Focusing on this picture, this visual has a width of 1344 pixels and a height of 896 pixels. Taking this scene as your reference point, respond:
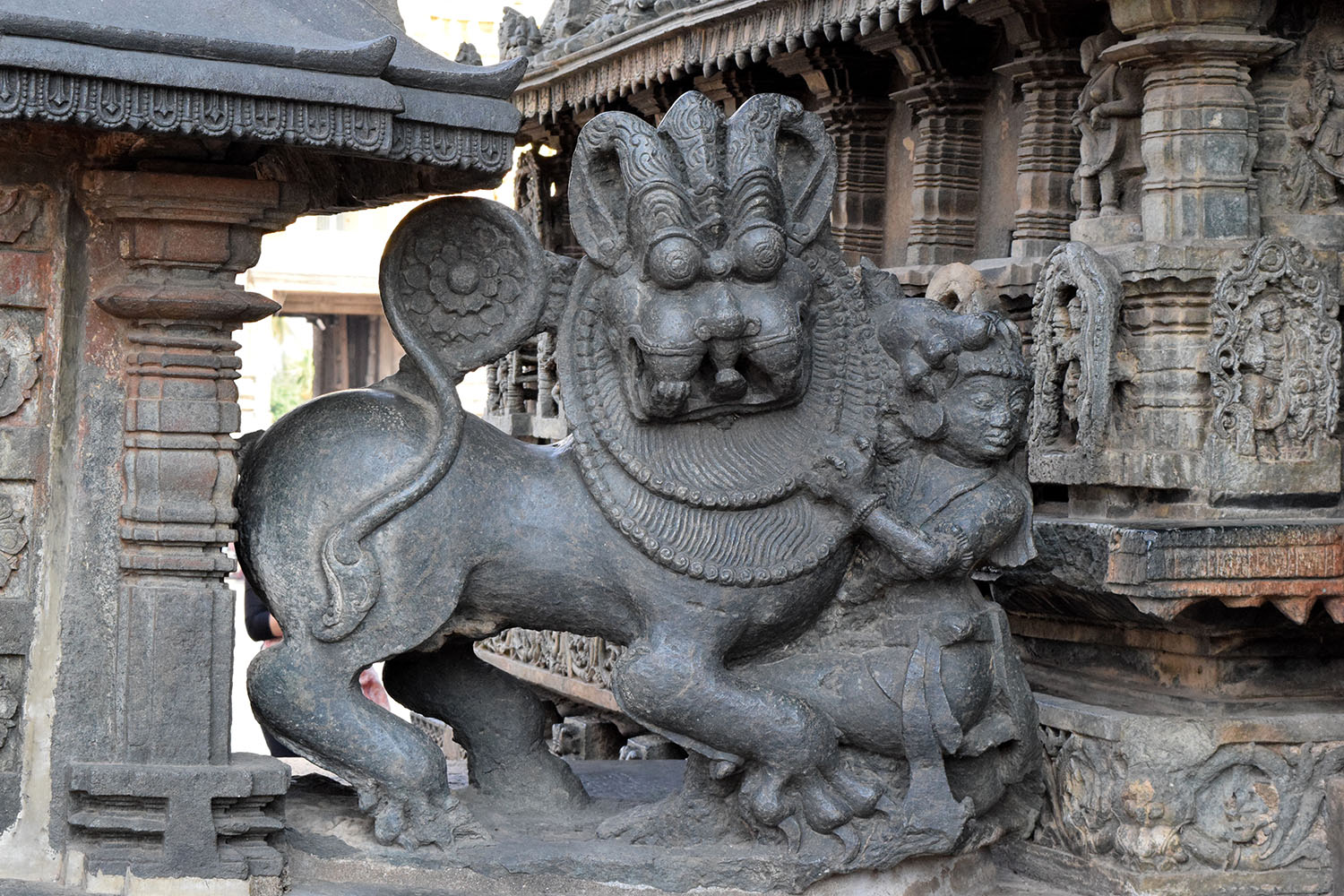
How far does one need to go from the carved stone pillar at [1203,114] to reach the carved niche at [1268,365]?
0.56ft

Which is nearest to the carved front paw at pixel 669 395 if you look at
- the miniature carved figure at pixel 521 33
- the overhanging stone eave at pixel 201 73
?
the overhanging stone eave at pixel 201 73

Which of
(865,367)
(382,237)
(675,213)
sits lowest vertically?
(865,367)

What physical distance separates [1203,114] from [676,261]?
72.0 inches

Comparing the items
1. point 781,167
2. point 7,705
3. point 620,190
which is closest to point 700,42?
point 781,167

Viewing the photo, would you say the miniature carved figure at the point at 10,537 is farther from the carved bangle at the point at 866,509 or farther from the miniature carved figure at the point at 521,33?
the miniature carved figure at the point at 521,33

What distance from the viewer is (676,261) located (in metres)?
3.80

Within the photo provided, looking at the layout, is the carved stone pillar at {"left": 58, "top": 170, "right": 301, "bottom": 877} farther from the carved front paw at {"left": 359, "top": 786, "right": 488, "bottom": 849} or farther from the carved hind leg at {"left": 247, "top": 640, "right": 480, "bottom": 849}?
the carved front paw at {"left": 359, "top": 786, "right": 488, "bottom": 849}

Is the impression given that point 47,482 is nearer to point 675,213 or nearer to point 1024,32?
point 675,213

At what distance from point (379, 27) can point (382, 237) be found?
18.9 m

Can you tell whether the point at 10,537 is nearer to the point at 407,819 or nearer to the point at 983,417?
the point at 407,819

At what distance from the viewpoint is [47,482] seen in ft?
12.7

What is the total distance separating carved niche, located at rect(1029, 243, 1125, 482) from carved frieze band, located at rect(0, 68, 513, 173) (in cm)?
186

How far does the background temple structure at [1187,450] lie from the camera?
455cm

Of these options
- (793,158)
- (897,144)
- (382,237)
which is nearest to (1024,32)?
(897,144)
